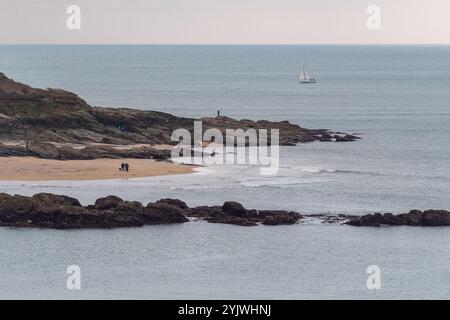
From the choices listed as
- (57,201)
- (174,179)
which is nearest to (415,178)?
(174,179)

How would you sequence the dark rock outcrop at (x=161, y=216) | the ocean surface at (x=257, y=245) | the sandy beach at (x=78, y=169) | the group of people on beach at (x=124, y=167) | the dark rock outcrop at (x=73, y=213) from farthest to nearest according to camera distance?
the group of people on beach at (x=124, y=167) → the sandy beach at (x=78, y=169) → the dark rock outcrop at (x=161, y=216) → the dark rock outcrop at (x=73, y=213) → the ocean surface at (x=257, y=245)

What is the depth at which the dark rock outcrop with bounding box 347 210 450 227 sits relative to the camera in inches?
2648

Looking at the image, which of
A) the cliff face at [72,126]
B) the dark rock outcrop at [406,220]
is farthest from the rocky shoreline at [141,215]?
the cliff face at [72,126]

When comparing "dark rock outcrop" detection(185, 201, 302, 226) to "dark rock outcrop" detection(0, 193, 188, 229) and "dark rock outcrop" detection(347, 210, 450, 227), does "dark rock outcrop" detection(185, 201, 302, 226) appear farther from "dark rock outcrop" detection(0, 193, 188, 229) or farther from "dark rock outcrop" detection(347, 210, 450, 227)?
"dark rock outcrop" detection(347, 210, 450, 227)

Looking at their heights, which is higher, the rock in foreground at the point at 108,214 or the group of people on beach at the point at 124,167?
the group of people on beach at the point at 124,167

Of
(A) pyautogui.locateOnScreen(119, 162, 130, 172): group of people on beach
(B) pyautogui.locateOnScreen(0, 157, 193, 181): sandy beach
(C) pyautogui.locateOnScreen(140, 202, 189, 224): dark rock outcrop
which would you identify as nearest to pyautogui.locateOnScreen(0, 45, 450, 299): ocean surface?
(C) pyautogui.locateOnScreen(140, 202, 189, 224): dark rock outcrop

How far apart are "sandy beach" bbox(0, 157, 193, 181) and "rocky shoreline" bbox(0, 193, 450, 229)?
12219 millimetres

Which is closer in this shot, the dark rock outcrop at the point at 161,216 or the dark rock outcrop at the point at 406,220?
the dark rock outcrop at the point at 161,216

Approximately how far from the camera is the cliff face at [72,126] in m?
90.0

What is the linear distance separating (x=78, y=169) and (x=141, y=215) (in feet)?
57.7

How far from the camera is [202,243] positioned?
6266 cm

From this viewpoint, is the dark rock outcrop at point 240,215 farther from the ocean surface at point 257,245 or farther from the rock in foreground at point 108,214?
the ocean surface at point 257,245
